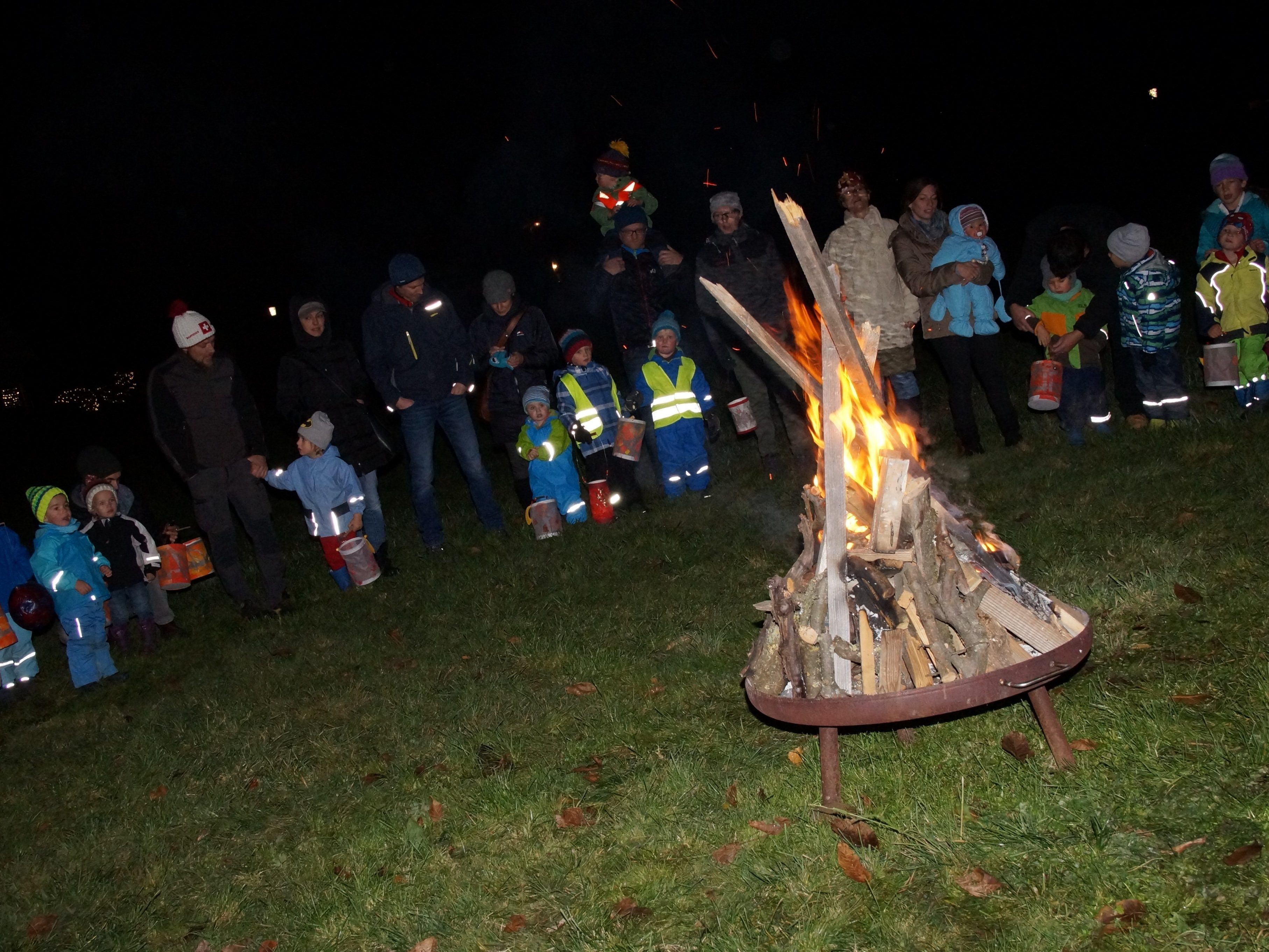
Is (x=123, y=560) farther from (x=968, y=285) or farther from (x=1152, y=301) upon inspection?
(x=1152, y=301)

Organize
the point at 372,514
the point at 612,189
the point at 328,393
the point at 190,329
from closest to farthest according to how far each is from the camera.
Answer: the point at 190,329
the point at 328,393
the point at 372,514
the point at 612,189

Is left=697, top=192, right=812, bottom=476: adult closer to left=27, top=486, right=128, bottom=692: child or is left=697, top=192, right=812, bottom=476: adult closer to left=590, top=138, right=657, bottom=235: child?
left=590, top=138, right=657, bottom=235: child

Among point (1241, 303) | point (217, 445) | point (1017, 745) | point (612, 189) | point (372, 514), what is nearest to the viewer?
point (1017, 745)

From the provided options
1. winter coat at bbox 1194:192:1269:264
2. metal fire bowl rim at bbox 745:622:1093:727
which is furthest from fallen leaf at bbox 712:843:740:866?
winter coat at bbox 1194:192:1269:264

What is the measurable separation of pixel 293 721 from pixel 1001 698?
4285 millimetres

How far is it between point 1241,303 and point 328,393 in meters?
6.87

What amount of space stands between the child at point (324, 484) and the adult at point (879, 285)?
418 cm

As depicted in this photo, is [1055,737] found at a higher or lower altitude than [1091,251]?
lower

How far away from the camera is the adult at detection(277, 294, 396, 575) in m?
8.29

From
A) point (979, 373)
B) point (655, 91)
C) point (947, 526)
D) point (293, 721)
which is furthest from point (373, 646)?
point (655, 91)

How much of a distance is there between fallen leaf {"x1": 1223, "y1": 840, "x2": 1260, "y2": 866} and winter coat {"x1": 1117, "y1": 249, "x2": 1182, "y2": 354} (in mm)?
4965

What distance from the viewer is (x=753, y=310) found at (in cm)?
841

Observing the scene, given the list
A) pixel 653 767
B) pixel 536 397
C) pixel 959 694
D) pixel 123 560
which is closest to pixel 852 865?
pixel 959 694

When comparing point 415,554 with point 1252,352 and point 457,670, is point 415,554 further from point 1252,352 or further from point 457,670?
point 1252,352
